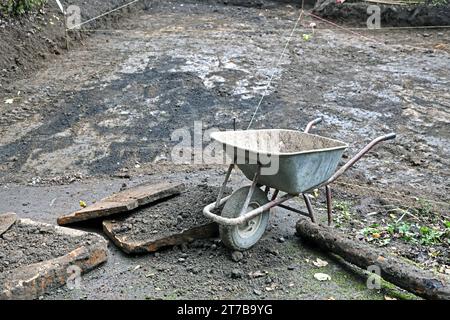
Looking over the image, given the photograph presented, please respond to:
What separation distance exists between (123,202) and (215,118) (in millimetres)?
2839

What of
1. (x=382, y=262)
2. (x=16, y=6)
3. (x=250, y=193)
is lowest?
(x=382, y=262)

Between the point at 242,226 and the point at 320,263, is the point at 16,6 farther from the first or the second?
the point at 320,263

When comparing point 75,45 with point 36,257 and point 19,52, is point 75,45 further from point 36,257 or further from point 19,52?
point 36,257

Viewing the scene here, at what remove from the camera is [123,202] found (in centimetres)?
432

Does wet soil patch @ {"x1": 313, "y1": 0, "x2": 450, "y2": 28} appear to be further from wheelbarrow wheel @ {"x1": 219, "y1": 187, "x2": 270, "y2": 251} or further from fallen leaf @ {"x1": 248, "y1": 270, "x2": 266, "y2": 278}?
fallen leaf @ {"x1": 248, "y1": 270, "x2": 266, "y2": 278}

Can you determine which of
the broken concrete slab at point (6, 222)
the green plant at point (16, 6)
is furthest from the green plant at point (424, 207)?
the green plant at point (16, 6)

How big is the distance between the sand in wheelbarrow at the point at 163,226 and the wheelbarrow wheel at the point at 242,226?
30 centimetres

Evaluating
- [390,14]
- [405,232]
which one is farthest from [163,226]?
[390,14]

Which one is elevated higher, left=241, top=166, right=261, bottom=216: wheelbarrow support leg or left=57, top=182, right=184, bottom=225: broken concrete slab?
left=241, top=166, right=261, bottom=216: wheelbarrow support leg

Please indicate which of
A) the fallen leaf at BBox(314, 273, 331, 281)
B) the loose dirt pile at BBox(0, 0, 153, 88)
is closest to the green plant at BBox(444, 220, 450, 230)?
the fallen leaf at BBox(314, 273, 331, 281)

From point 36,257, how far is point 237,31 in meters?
7.59

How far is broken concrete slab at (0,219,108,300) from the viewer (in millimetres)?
3406

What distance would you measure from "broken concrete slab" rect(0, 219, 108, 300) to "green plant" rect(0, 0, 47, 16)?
5.88 meters
